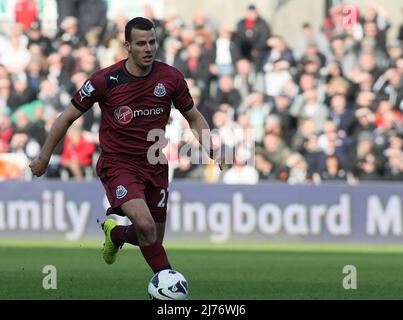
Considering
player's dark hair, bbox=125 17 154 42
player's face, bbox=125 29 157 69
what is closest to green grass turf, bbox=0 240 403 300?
player's face, bbox=125 29 157 69

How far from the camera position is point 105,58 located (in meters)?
23.1

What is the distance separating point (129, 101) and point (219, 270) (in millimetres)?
4249

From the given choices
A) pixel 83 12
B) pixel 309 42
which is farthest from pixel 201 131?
pixel 83 12

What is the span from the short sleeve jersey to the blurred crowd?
9.77 metres

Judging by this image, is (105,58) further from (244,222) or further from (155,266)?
(155,266)

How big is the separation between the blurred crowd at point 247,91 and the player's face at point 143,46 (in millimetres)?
10093

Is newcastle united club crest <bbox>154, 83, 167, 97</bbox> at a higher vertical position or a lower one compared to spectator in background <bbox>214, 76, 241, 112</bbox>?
lower

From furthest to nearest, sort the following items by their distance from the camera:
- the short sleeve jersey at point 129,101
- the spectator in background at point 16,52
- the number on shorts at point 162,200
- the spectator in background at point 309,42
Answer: the spectator in background at point 16,52 < the spectator in background at point 309,42 < the number on shorts at point 162,200 < the short sleeve jersey at point 129,101

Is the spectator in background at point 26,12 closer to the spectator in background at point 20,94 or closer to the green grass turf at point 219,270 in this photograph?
the spectator in background at point 20,94

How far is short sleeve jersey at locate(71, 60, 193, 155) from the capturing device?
444 inches

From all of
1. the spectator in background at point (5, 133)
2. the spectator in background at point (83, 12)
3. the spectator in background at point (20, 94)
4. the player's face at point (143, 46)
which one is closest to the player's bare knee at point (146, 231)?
the player's face at point (143, 46)

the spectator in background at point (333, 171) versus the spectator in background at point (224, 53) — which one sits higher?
the spectator in background at point (224, 53)

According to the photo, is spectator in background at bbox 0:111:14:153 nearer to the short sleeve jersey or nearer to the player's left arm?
the player's left arm

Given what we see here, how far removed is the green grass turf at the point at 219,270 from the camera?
1209 cm
